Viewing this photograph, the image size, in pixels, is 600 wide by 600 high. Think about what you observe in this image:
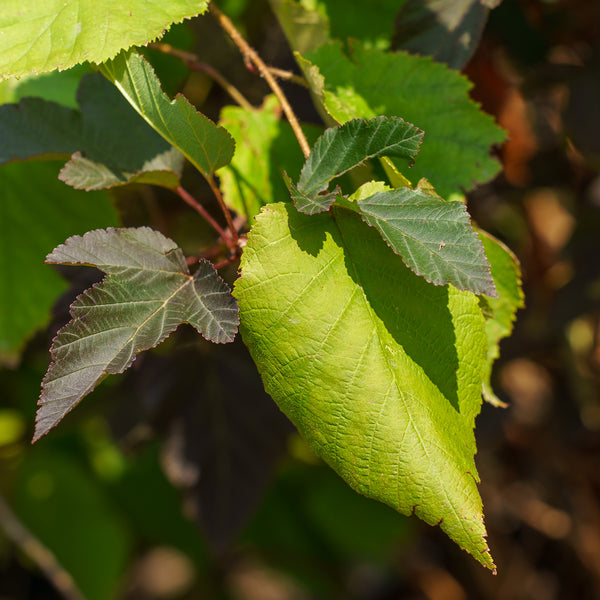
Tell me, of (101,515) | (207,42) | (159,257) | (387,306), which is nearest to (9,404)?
(101,515)

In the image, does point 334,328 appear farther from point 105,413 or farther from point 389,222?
point 105,413

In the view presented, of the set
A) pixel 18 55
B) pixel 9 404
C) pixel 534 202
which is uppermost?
pixel 18 55

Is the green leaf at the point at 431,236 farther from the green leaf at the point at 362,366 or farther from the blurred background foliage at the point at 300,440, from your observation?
the blurred background foliage at the point at 300,440

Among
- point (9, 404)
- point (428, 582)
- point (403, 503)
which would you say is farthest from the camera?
point (428, 582)

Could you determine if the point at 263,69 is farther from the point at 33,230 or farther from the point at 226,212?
the point at 33,230

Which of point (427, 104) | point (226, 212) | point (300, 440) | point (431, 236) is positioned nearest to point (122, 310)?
point (226, 212)

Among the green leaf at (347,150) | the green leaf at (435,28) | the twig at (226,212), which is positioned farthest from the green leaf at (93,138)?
the green leaf at (435,28)
